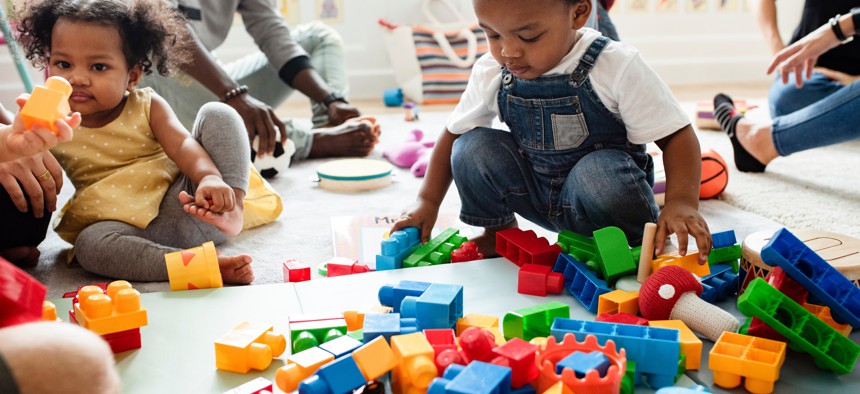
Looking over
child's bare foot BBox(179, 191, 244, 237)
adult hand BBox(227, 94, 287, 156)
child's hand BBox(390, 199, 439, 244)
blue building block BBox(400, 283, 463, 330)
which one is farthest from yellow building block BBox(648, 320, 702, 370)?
adult hand BBox(227, 94, 287, 156)

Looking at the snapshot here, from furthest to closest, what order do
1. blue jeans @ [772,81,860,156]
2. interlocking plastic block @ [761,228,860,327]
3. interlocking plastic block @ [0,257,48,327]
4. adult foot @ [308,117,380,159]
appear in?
1. adult foot @ [308,117,380,159]
2. blue jeans @ [772,81,860,156]
3. interlocking plastic block @ [761,228,860,327]
4. interlocking plastic block @ [0,257,48,327]

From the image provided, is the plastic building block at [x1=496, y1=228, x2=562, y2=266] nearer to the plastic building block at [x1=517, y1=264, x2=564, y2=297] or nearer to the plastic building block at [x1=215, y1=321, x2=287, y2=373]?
the plastic building block at [x1=517, y1=264, x2=564, y2=297]

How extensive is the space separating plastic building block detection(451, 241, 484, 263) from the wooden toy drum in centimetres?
37

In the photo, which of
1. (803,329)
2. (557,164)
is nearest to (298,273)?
(557,164)

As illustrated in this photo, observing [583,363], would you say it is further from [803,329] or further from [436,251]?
[436,251]

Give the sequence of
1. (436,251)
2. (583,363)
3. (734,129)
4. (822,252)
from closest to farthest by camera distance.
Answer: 1. (583,363)
2. (822,252)
3. (436,251)
4. (734,129)

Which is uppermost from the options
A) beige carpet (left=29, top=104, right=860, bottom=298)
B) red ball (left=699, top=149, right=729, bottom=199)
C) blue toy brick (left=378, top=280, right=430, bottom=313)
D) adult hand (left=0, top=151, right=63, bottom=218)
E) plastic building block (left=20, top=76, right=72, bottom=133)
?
plastic building block (left=20, top=76, right=72, bottom=133)

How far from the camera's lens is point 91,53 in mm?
1165

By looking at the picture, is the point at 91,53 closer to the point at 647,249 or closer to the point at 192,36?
the point at 192,36

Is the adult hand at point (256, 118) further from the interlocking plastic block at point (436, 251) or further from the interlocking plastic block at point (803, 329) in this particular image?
the interlocking plastic block at point (803, 329)

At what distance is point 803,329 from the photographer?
0.80m

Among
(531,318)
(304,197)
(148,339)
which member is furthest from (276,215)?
(531,318)

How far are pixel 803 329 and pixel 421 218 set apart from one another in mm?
595

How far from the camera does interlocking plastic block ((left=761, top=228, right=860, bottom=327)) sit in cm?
81
